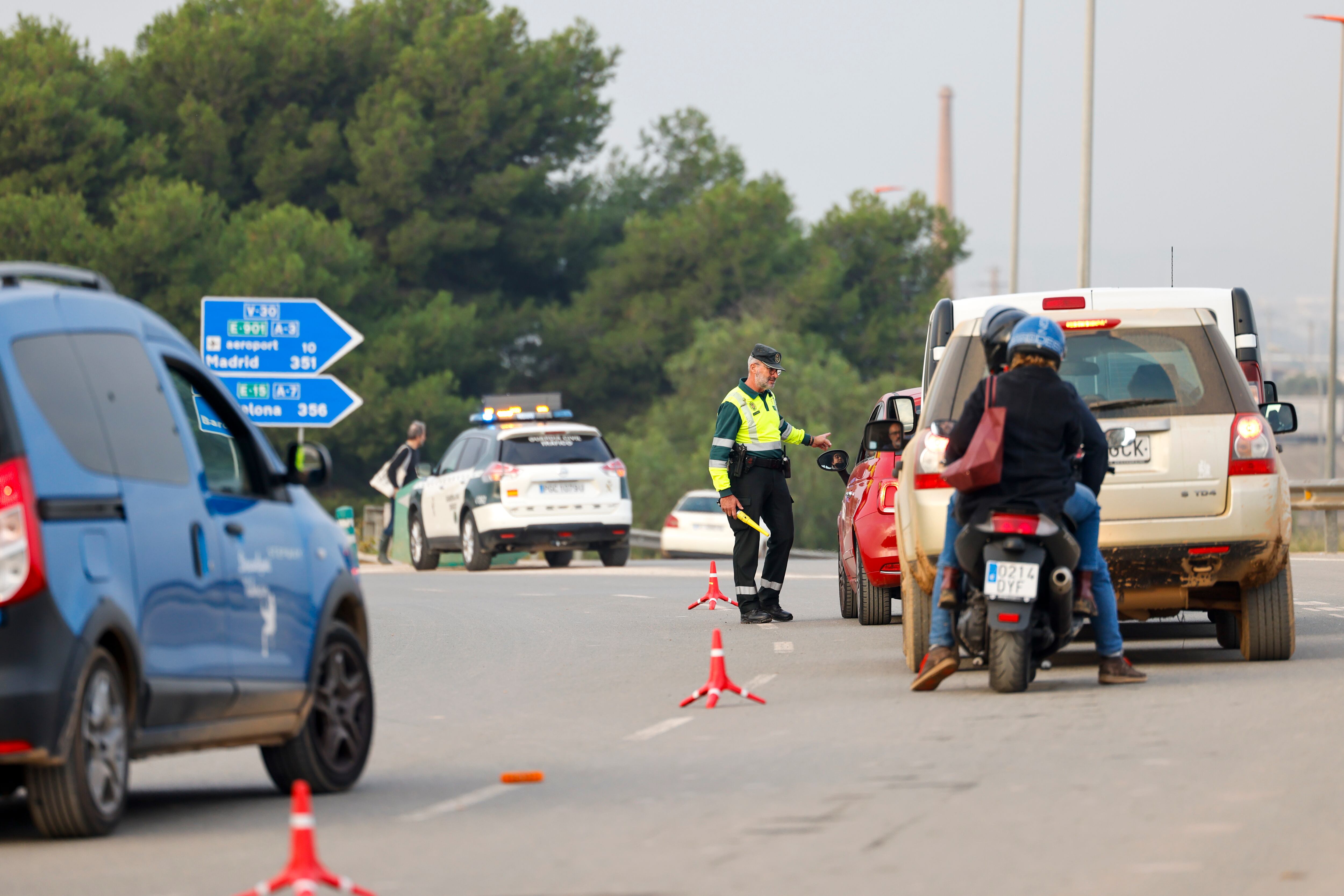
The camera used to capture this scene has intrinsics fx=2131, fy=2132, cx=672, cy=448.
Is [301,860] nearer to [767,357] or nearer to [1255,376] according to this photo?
[1255,376]

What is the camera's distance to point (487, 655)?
1454cm

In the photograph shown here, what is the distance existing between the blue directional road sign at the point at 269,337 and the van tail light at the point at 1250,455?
18692 mm

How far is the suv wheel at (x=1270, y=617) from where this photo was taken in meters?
11.6

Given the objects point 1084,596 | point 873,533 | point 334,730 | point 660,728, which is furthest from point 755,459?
point 334,730

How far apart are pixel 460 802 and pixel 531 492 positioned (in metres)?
19.6

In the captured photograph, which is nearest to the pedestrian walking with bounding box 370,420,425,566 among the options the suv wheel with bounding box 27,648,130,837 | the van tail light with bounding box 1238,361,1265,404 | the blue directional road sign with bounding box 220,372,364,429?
the blue directional road sign with bounding box 220,372,364,429

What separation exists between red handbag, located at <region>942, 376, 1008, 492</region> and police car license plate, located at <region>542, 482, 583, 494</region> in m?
Result: 17.1

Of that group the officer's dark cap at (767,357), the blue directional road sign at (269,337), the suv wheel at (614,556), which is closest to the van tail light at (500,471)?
the suv wheel at (614,556)

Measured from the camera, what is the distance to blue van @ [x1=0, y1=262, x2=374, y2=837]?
20.8 ft

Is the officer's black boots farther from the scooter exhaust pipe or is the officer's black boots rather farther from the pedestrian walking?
the pedestrian walking

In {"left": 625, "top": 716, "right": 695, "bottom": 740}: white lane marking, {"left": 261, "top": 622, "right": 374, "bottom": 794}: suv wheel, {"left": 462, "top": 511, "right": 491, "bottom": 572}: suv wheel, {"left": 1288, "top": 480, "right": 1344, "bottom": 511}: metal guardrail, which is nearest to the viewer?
{"left": 261, "top": 622, "right": 374, "bottom": 794}: suv wheel

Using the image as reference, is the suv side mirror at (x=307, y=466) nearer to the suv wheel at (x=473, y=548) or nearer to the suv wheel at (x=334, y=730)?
the suv wheel at (x=334, y=730)

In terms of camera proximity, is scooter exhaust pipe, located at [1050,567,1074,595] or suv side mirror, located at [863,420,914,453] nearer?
scooter exhaust pipe, located at [1050,567,1074,595]

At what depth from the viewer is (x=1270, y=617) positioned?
11609 mm
